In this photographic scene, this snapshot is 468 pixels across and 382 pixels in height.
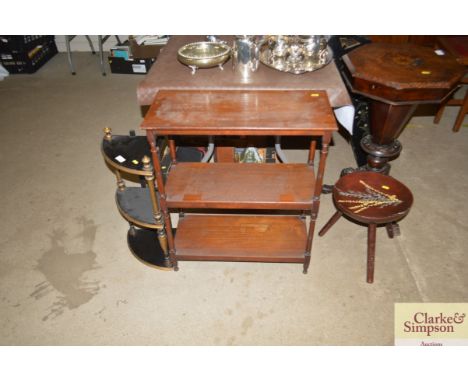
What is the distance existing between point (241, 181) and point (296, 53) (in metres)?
0.88

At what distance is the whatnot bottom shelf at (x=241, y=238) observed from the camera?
7.38 ft

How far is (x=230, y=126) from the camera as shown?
166cm

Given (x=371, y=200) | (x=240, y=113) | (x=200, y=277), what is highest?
(x=240, y=113)

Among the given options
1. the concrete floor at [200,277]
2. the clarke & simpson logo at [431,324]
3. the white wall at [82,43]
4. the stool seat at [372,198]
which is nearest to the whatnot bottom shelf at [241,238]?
the concrete floor at [200,277]

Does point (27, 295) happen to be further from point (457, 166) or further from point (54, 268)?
point (457, 166)

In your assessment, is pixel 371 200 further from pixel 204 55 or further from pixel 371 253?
pixel 204 55

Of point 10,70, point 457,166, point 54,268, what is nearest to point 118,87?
point 10,70

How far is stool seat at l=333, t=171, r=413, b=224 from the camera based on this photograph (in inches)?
83.4

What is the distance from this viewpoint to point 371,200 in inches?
87.4

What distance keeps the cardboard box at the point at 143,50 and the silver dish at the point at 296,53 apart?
2.75 meters

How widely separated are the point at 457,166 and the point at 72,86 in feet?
14.5

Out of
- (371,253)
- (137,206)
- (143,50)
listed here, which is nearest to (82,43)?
(143,50)

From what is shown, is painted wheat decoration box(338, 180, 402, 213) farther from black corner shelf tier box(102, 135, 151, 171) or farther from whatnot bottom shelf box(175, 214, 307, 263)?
black corner shelf tier box(102, 135, 151, 171)

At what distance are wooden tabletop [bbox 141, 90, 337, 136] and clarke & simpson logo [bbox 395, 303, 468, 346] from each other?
123 centimetres
